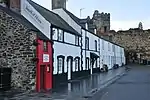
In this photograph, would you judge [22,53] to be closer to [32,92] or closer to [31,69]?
[31,69]

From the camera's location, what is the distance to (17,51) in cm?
2280

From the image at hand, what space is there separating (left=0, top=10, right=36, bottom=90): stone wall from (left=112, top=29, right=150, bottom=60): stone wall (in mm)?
55682

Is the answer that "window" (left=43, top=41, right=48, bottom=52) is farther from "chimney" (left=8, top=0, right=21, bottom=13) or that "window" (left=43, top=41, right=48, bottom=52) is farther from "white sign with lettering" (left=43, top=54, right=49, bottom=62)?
"chimney" (left=8, top=0, right=21, bottom=13)

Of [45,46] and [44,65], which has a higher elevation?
[45,46]

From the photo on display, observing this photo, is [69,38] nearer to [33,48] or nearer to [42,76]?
[42,76]

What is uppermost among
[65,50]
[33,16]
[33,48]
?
[33,16]

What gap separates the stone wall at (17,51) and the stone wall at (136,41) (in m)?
55.7

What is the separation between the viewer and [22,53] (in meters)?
22.6

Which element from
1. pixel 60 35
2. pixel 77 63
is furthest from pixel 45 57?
pixel 77 63

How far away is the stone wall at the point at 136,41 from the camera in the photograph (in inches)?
2938

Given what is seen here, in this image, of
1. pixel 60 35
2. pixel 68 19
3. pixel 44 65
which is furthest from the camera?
pixel 68 19

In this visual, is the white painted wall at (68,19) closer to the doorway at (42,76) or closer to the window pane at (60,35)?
the window pane at (60,35)

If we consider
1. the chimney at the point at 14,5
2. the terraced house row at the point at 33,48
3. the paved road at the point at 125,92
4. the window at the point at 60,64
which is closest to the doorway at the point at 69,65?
the terraced house row at the point at 33,48

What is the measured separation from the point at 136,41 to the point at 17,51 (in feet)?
188
